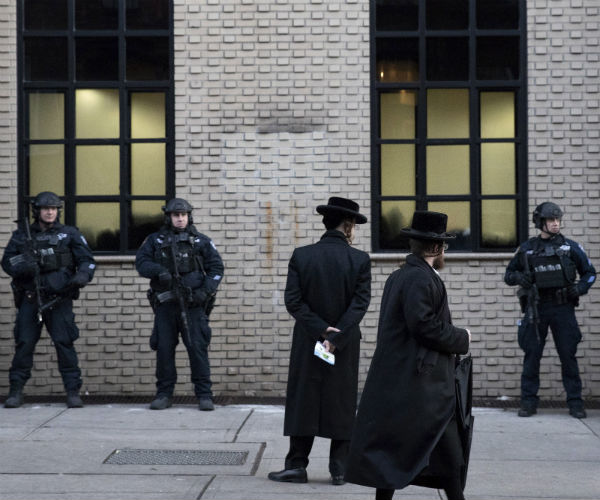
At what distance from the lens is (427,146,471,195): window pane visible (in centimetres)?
1170

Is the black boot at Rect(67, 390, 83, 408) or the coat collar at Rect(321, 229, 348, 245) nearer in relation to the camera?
the coat collar at Rect(321, 229, 348, 245)

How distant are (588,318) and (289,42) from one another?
4.34 meters

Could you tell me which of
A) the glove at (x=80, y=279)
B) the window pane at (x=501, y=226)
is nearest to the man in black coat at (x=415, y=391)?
the glove at (x=80, y=279)

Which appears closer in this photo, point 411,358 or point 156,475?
point 411,358

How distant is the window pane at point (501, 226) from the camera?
38.1ft

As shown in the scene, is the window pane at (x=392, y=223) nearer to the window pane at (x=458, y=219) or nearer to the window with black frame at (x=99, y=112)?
the window pane at (x=458, y=219)

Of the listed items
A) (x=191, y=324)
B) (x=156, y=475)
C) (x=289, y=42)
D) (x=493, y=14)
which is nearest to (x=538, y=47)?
(x=493, y=14)

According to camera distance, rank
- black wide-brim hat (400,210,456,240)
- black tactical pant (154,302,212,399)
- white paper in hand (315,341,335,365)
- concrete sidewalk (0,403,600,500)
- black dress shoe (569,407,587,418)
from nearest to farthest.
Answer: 1. black wide-brim hat (400,210,456,240)
2. concrete sidewalk (0,403,600,500)
3. white paper in hand (315,341,335,365)
4. black dress shoe (569,407,587,418)
5. black tactical pant (154,302,212,399)

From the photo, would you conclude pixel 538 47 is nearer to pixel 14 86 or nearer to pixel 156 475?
pixel 14 86

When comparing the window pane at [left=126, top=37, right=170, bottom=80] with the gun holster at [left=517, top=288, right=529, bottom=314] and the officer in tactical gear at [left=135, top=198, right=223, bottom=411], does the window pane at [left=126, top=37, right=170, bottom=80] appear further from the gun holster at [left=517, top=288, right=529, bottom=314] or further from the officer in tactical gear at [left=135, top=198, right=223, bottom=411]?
the gun holster at [left=517, top=288, right=529, bottom=314]

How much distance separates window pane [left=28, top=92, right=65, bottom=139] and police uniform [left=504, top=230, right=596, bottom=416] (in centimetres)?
517

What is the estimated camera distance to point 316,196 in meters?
A: 11.5

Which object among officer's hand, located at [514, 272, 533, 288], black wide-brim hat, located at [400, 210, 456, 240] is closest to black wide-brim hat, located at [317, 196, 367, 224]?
black wide-brim hat, located at [400, 210, 456, 240]

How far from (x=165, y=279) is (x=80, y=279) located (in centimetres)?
85
